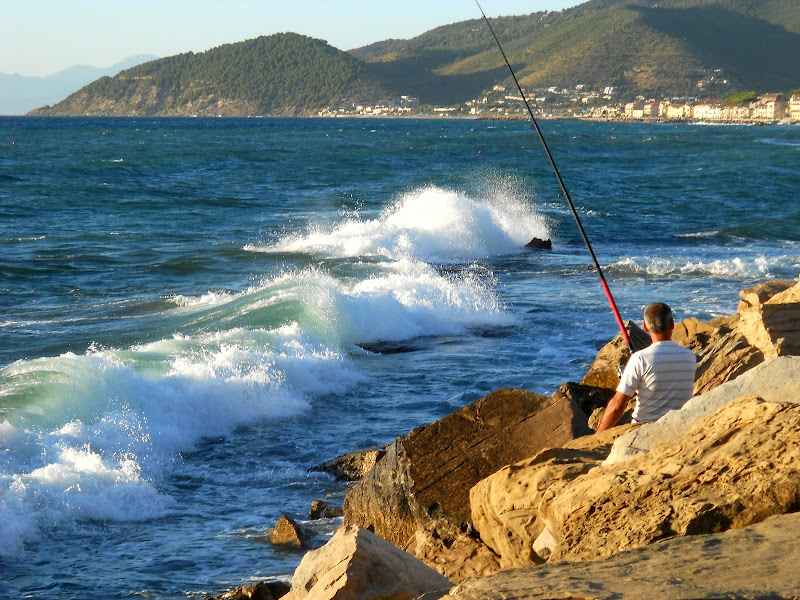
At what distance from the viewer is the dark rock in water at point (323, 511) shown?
6559mm

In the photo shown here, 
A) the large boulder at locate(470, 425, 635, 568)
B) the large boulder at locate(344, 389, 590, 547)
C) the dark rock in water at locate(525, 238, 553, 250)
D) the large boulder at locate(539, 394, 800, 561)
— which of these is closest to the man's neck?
the large boulder at locate(470, 425, 635, 568)

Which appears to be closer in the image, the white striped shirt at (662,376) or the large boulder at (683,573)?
the large boulder at (683,573)

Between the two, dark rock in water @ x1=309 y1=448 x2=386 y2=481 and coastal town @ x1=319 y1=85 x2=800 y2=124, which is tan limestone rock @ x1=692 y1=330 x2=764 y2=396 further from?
coastal town @ x1=319 y1=85 x2=800 y2=124

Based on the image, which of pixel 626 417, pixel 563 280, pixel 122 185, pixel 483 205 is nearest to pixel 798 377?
pixel 626 417

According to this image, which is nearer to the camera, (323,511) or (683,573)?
(683,573)

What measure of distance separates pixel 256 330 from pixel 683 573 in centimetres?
937

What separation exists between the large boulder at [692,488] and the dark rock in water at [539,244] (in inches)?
687

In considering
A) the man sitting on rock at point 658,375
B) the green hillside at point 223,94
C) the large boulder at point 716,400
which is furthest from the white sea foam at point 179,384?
the green hillside at point 223,94

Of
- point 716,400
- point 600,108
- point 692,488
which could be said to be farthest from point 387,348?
point 600,108

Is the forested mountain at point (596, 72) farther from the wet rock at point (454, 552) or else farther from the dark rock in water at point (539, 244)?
the wet rock at point (454, 552)

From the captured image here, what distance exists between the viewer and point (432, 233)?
22750 mm

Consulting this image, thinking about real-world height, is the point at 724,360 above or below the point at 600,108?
below

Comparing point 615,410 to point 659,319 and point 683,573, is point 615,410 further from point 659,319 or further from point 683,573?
point 683,573

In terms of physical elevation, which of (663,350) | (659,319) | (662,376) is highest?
(659,319)
